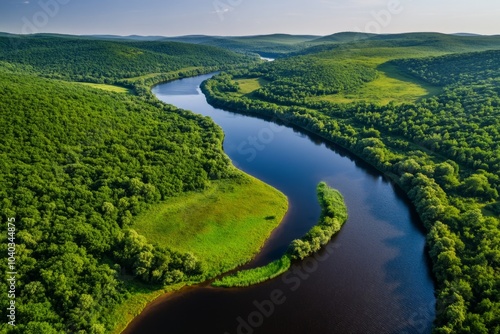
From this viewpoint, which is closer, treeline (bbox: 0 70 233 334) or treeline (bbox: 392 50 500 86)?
treeline (bbox: 0 70 233 334)

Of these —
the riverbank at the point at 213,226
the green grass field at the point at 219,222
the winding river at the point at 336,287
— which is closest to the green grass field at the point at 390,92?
the winding river at the point at 336,287

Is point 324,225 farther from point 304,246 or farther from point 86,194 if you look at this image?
point 86,194

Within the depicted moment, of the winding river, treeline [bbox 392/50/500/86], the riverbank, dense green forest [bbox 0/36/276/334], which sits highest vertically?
treeline [bbox 392/50/500/86]

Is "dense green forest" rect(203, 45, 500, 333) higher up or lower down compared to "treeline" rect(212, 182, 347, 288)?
higher up

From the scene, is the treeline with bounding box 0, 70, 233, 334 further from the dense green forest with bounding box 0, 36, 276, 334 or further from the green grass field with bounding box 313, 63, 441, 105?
the green grass field with bounding box 313, 63, 441, 105

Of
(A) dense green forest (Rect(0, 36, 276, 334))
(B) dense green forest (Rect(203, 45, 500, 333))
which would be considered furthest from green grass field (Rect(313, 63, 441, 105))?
(A) dense green forest (Rect(0, 36, 276, 334))

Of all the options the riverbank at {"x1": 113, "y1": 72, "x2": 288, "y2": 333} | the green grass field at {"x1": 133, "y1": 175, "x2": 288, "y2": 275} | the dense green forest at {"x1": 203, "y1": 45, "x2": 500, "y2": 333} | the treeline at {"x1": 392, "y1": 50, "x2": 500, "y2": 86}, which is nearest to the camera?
the dense green forest at {"x1": 203, "y1": 45, "x2": 500, "y2": 333}

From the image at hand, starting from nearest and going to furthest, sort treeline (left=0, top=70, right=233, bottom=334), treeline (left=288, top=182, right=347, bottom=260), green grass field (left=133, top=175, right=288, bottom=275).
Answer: treeline (left=0, top=70, right=233, bottom=334) < treeline (left=288, top=182, right=347, bottom=260) < green grass field (left=133, top=175, right=288, bottom=275)

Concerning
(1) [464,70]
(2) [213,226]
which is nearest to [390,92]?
(1) [464,70]
